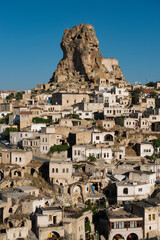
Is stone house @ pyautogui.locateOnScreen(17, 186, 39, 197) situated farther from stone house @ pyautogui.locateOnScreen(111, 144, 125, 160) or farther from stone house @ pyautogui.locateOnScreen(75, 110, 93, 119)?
stone house @ pyautogui.locateOnScreen(75, 110, 93, 119)

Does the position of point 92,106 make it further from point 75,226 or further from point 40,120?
point 75,226

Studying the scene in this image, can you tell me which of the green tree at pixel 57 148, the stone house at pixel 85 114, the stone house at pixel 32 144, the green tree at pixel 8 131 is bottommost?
the green tree at pixel 57 148

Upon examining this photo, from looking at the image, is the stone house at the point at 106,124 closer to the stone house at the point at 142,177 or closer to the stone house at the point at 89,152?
the stone house at the point at 89,152

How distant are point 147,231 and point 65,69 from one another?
5891 centimetres

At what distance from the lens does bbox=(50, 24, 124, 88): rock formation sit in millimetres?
83125

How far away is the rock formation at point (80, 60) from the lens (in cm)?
8312

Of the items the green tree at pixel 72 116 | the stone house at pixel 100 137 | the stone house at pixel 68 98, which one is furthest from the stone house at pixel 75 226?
the stone house at pixel 68 98

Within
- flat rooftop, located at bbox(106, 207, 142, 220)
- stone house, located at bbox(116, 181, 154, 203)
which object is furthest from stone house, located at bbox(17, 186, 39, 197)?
stone house, located at bbox(116, 181, 154, 203)

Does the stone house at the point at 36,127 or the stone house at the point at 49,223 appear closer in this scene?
the stone house at the point at 49,223

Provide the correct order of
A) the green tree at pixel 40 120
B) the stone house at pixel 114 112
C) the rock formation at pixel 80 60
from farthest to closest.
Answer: the rock formation at pixel 80 60 → the stone house at pixel 114 112 → the green tree at pixel 40 120

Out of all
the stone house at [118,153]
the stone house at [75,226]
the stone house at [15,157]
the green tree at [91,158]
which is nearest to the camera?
the stone house at [75,226]

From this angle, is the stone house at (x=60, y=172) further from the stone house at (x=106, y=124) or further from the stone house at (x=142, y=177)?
the stone house at (x=106, y=124)

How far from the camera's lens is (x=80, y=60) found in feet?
275

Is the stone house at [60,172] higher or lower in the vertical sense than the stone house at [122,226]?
higher
